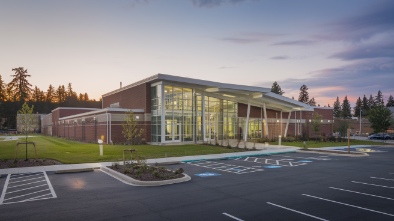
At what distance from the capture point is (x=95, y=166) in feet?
64.5

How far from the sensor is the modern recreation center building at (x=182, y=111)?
1485 inches

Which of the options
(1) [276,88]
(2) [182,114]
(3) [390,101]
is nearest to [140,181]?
(2) [182,114]

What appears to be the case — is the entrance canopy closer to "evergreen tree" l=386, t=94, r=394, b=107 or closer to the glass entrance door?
the glass entrance door

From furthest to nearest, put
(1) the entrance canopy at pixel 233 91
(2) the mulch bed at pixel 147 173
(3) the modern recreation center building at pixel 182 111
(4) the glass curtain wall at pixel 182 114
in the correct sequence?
(4) the glass curtain wall at pixel 182 114, (3) the modern recreation center building at pixel 182 111, (1) the entrance canopy at pixel 233 91, (2) the mulch bed at pixel 147 173

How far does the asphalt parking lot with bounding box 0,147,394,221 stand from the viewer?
952cm

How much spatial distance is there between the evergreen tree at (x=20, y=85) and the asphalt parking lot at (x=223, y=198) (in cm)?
11436

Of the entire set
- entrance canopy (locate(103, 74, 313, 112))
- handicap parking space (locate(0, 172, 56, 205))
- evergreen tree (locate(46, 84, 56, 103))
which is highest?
evergreen tree (locate(46, 84, 56, 103))

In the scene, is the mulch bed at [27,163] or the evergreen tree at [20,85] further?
the evergreen tree at [20,85]

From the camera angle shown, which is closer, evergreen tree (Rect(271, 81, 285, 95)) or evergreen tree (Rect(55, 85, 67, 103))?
evergreen tree (Rect(271, 81, 285, 95))

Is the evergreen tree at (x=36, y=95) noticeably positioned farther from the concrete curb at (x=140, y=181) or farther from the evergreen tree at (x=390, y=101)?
the evergreen tree at (x=390, y=101)

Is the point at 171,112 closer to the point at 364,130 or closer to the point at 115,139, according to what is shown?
the point at 115,139

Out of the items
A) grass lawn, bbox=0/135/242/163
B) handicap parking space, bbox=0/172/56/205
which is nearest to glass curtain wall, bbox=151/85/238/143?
grass lawn, bbox=0/135/242/163

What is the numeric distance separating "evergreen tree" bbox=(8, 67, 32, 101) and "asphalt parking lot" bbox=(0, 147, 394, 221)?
375ft

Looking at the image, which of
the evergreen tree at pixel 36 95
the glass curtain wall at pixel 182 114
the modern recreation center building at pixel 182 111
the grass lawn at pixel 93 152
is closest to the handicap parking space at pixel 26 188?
the grass lawn at pixel 93 152
